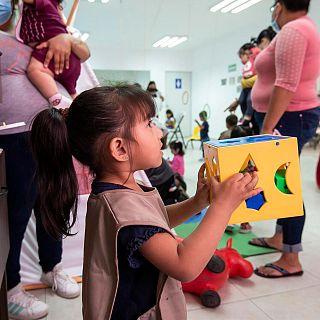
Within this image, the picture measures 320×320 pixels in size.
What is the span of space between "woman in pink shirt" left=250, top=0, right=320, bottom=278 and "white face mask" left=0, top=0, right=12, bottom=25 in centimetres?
98

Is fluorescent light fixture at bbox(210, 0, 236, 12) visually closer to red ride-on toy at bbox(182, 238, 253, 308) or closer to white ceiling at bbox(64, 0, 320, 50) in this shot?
white ceiling at bbox(64, 0, 320, 50)

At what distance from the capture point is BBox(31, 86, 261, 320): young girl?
2.01 feet

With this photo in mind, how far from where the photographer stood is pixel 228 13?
198 inches

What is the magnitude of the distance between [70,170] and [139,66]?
6.28 metres

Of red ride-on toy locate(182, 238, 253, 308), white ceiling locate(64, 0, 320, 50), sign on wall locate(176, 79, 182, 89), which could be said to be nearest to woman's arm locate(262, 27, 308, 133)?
A: red ride-on toy locate(182, 238, 253, 308)

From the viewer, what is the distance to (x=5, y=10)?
1.06 metres

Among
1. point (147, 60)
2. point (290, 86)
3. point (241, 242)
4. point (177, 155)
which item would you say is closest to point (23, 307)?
point (241, 242)

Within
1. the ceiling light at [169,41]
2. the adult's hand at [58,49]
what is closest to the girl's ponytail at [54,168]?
the adult's hand at [58,49]

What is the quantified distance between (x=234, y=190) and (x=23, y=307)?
1024mm

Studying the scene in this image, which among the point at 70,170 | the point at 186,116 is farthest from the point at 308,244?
the point at 186,116

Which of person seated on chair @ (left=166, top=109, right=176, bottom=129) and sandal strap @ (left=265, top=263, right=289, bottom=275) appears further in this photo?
person seated on chair @ (left=166, top=109, right=176, bottom=129)

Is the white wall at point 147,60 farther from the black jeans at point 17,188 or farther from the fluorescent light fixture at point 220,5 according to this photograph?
the black jeans at point 17,188

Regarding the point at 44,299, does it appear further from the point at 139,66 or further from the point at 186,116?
the point at 139,66

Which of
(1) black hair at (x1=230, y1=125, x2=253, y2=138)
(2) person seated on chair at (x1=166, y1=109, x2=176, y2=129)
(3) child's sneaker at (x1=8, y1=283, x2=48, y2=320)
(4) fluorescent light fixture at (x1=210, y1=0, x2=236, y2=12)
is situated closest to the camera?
(3) child's sneaker at (x1=8, y1=283, x2=48, y2=320)
